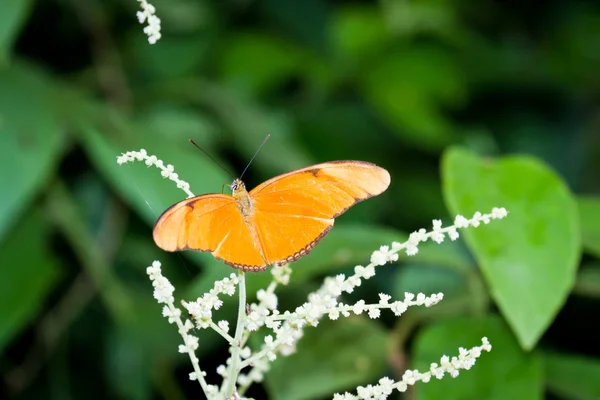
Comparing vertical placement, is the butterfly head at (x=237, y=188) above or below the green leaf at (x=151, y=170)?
above

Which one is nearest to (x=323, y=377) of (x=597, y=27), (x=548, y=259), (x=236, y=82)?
(x=548, y=259)

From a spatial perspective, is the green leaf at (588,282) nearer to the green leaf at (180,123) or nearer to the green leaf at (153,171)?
the green leaf at (153,171)

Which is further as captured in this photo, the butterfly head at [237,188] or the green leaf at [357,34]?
the green leaf at [357,34]

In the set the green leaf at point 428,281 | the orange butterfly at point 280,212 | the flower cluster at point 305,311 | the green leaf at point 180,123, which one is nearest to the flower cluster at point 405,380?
the flower cluster at point 305,311

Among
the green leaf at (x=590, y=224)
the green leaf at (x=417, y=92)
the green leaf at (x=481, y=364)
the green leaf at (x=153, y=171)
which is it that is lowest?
the green leaf at (x=417, y=92)

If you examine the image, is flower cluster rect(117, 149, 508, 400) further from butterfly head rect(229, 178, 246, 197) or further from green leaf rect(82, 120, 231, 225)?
green leaf rect(82, 120, 231, 225)

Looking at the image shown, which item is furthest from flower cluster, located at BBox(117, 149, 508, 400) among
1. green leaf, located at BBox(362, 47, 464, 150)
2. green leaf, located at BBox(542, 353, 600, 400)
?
green leaf, located at BBox(362, 47, 464, 150)

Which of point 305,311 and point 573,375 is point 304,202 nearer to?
point 305,311
